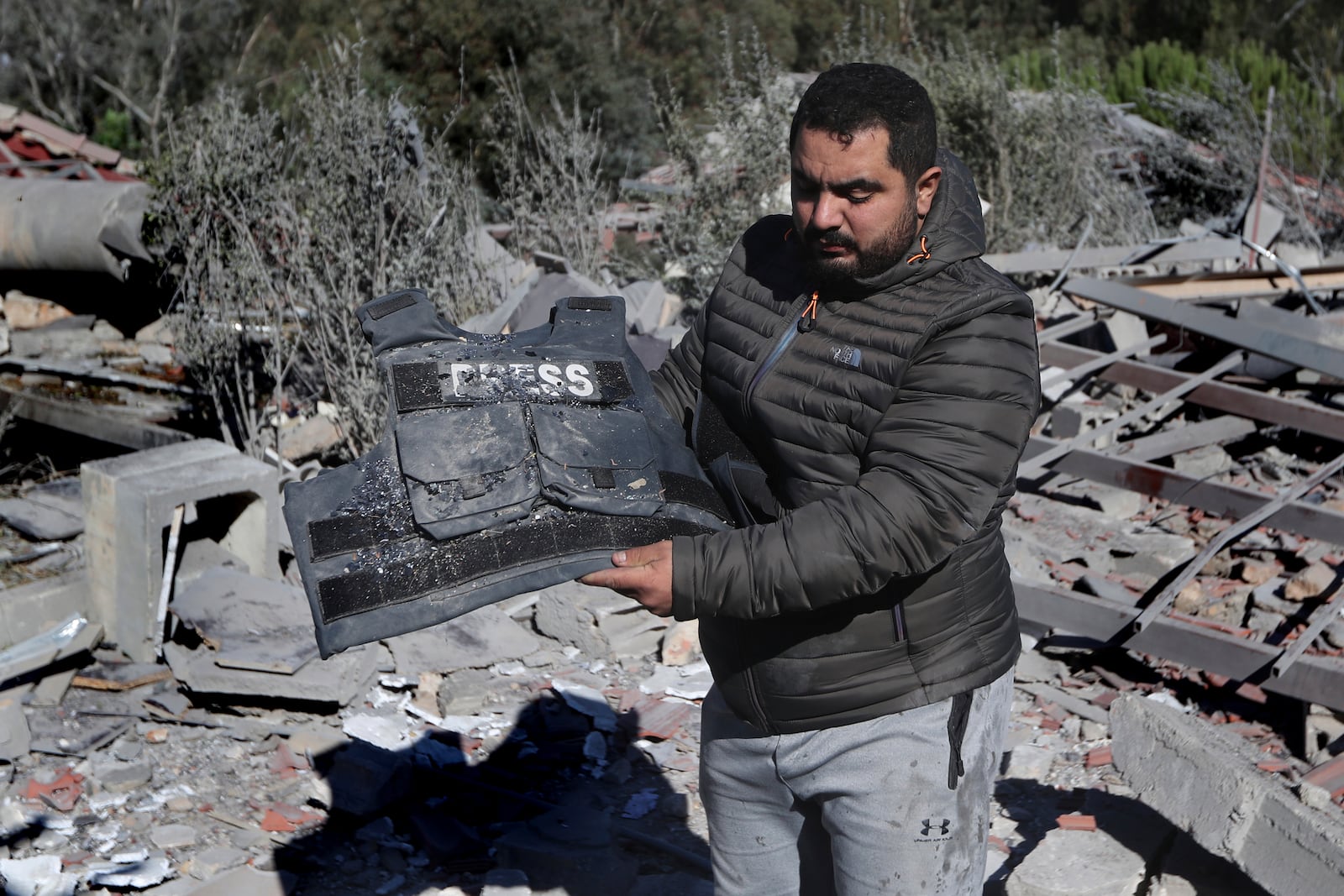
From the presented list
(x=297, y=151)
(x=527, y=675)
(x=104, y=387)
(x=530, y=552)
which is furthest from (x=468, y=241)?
(x=530, y=552)

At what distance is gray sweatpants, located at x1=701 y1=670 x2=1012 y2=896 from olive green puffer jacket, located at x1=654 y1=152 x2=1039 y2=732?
5 cm

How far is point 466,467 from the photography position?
194cm

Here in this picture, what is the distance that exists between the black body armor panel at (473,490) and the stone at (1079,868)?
5.28ft

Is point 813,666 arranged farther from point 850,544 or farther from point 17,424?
point 17,424

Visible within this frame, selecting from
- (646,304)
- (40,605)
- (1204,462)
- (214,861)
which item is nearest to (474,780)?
(214,861)

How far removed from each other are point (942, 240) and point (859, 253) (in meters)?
0.13

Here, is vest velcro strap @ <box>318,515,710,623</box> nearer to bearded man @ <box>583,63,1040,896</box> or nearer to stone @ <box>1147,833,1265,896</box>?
bearded man @ <box>583,63,1040,896</box>

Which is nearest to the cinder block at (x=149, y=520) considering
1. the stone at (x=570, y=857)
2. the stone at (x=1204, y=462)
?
the stone at (x=570, y=857)

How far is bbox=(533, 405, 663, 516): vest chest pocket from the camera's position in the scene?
1924 mm

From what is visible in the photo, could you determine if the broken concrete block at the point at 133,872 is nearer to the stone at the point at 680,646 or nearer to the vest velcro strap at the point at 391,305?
the stone at the point at 680,646

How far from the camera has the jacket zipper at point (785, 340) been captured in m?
1.91

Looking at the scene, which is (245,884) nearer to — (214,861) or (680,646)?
(214,861)

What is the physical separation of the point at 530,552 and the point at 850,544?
A: 54cm

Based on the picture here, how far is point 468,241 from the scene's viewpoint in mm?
7215
